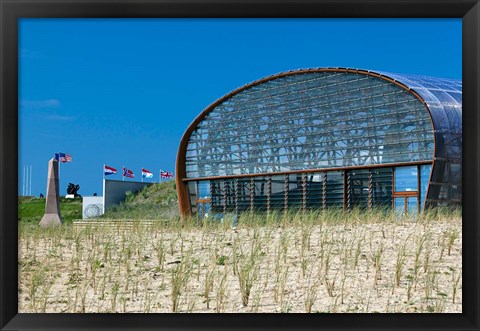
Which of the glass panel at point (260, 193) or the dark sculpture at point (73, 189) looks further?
the dark sculpture at point (73, 189)

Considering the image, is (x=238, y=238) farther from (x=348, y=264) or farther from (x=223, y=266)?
(x=348, y=264)

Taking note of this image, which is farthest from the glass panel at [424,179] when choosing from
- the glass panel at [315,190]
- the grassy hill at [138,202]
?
the grassy hill at [138,202]

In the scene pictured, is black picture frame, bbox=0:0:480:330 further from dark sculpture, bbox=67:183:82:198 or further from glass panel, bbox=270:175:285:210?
dark sculpture, bbox=67:183:82:198

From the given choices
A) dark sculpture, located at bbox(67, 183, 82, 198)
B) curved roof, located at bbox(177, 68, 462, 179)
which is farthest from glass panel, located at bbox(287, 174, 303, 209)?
dark sculpture, located at bbox(67, 183, 82, 198)

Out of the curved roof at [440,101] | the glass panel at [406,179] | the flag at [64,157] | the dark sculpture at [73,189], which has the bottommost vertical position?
the dark sculpture at [73,189]

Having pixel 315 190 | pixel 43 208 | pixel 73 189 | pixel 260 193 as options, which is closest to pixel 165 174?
pixel 73 189

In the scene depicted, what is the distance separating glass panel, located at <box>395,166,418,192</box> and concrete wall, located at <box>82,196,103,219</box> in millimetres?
17709

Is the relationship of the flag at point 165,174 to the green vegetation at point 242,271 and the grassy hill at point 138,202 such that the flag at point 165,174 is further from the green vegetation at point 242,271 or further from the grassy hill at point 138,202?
the green vegetation at point 242,271

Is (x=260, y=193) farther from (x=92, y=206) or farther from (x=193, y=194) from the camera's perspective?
(x=92, y=206)

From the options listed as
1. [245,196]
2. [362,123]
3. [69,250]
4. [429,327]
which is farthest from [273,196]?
[429,327]

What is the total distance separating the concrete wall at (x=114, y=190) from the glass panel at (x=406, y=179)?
17.6m

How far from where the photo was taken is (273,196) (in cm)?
2533

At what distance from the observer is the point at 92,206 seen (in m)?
33.5

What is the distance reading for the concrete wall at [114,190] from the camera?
3341cm
